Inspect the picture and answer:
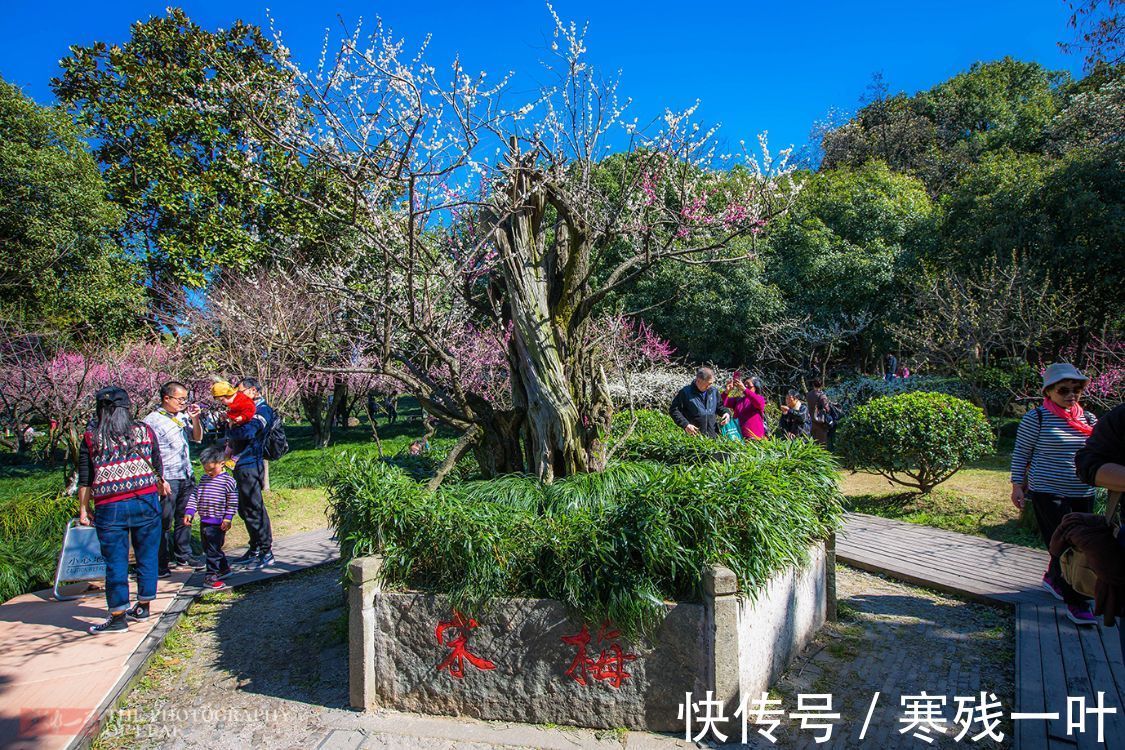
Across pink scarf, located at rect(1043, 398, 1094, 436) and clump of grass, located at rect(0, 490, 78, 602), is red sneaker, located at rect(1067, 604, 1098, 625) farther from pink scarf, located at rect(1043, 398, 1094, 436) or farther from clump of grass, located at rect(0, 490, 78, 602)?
clump of grass, located at rect(0, 490, 78, 602)

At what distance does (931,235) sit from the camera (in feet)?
55.3

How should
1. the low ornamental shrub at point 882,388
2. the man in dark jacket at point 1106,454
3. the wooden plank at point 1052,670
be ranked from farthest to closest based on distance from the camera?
1. the low ornamental shrub at point 882,388
2. the wooden plank at point 1052,670
3. the man in dark jacket at point 1106,454

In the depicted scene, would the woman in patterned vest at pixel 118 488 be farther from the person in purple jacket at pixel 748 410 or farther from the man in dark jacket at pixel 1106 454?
the person in purple jacket at pixel 748 410

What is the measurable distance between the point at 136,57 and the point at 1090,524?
19.2 meters

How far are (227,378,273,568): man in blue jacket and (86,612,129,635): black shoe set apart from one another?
1.38 metres

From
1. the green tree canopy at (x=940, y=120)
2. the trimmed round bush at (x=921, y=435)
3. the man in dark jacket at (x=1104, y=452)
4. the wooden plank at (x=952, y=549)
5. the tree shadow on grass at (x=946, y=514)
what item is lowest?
the wooden plank at (x=952, y=549)

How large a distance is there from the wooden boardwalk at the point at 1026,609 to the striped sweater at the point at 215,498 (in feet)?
17.2

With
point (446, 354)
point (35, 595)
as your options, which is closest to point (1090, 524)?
point (446, 354)

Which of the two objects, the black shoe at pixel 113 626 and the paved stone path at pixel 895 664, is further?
the black shoe at pixel 113 626

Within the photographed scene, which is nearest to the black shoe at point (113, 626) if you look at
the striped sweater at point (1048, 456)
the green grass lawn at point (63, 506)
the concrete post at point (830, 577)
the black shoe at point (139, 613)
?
the black shoe at point (139, 613)

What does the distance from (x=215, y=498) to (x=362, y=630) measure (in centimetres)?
262

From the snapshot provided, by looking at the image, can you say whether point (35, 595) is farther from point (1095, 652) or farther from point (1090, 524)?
point (1095, 652)

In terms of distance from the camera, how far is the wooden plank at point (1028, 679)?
305 centimetres

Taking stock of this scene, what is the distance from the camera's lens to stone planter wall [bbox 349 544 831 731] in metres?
3.20
